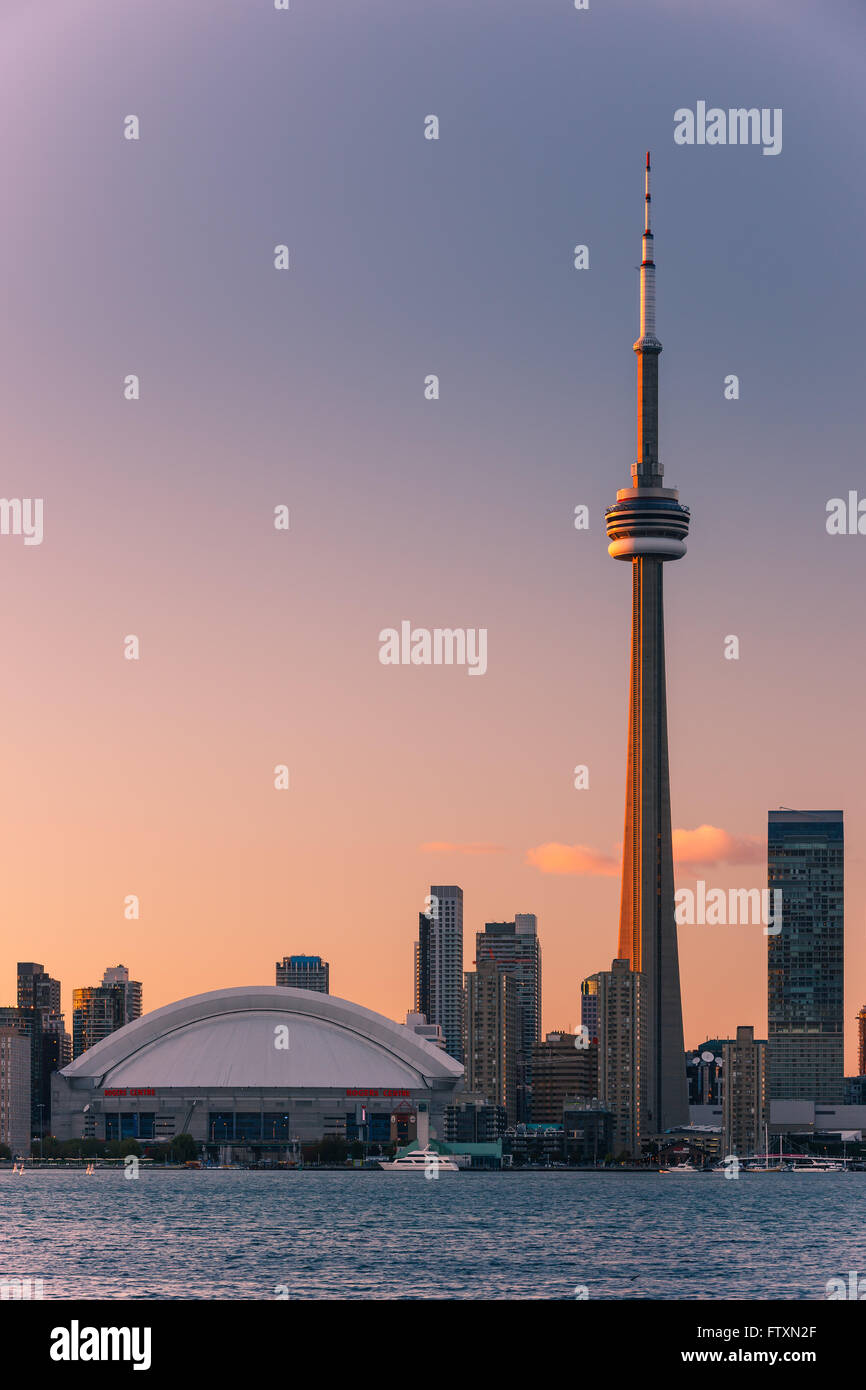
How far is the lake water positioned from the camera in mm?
54031

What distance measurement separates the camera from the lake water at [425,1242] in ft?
177

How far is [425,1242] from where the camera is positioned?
7325cm

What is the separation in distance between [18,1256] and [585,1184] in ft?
320

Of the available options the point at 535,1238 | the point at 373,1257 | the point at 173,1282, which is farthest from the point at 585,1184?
the point at 173,1282

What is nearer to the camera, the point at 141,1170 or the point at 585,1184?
the point at 585,1184
